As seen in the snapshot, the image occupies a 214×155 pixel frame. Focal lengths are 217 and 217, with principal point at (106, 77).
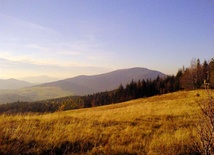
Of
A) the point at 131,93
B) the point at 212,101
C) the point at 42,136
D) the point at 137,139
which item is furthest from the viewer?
the point at 131,93

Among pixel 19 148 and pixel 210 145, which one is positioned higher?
pixel 210 145

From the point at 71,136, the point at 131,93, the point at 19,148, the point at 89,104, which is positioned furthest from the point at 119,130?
the point at 89,104

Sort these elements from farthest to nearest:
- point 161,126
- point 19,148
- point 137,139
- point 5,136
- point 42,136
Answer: point 161,126, point 137,139, point 42,136, point 5,136, point 19,148

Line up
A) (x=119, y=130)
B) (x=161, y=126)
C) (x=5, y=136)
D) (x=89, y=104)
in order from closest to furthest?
1. (x=5, y=136)
2. (x=119, y=130)
3. (x=161, y=126)
4. (x=89, y=104)

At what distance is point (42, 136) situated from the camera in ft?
25.3

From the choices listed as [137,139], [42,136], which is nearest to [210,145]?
[137,139]

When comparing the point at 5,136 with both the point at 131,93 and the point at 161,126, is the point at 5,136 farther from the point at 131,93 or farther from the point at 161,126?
the point at 131,93

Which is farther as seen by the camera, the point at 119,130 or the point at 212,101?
the point at 119,130

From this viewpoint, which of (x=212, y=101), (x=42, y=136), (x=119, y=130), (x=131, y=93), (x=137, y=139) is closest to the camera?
(x=212, y=101)

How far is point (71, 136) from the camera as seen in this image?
798cm

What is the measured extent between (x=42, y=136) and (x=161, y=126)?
6.38 m

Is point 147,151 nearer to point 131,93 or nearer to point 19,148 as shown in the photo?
point 19,148

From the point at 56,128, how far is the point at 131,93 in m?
88.2

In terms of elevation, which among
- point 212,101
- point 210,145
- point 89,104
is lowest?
point 89,104
